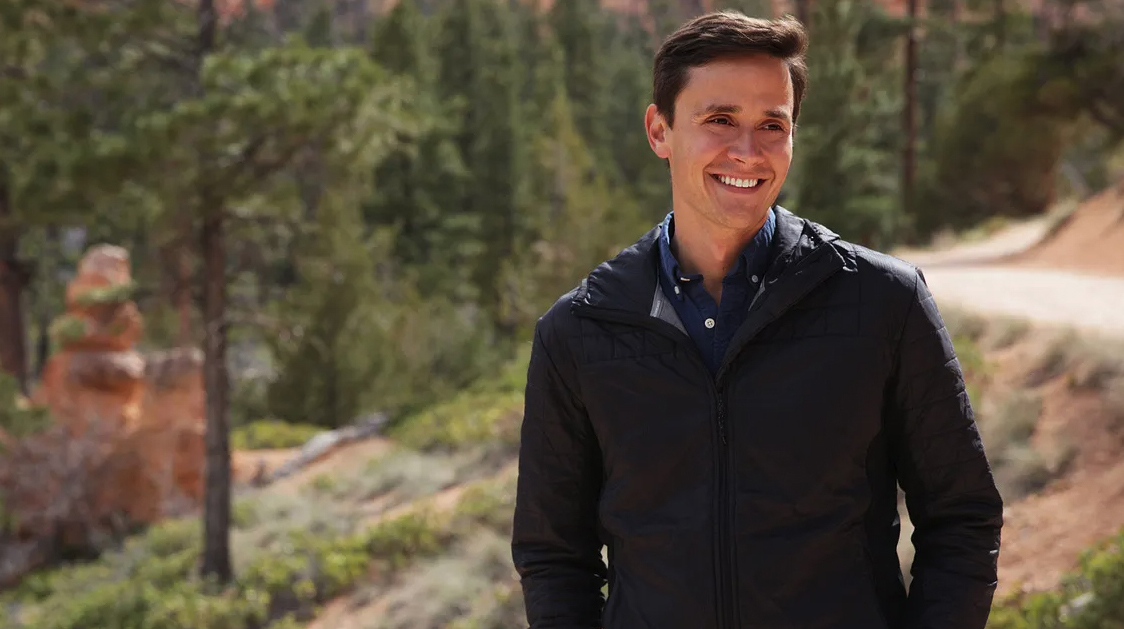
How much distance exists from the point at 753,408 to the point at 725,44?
24.3 inches

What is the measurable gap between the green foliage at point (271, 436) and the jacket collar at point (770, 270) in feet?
65.7

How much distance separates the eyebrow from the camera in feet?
6.61

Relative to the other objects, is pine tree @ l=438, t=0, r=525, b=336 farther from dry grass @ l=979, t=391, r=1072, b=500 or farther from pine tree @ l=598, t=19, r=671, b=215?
dry grass @ l=979, t=391, r=1072, b=500

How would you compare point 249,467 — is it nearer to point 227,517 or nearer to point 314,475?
point 314,475

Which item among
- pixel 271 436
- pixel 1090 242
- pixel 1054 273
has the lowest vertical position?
pixel 271 436

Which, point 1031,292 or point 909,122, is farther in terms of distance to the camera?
point 909,122

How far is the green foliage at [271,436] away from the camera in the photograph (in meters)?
21.5

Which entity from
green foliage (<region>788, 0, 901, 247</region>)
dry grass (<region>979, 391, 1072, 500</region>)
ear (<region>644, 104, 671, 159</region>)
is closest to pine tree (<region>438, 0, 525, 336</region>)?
green foliage (<region>788, 0, 901, 247</region>)

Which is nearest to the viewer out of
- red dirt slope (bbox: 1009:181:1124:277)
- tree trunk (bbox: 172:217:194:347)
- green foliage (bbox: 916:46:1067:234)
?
tree trunk (bbox: 172:217:194:347)

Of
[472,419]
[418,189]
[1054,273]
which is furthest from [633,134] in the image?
[1054,273]

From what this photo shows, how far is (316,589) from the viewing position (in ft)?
35.9

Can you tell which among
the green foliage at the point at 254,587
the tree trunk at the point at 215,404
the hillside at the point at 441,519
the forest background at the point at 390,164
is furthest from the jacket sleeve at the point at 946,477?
the tree trunk at the point at 215,404

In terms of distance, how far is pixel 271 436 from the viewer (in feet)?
70.7

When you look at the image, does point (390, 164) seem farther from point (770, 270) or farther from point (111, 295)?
point (770, 270)
